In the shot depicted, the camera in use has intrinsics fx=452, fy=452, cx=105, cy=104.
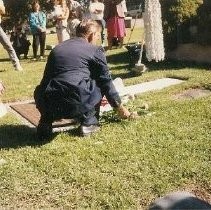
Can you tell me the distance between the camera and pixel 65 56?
18.5ft

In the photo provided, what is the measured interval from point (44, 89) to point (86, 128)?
0.72 meters

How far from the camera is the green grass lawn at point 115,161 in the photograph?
13.6 ft

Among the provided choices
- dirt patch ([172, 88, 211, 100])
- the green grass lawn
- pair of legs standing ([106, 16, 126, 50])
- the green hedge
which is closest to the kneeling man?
the green grass lawn

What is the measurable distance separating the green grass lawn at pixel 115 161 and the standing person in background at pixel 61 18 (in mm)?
6825

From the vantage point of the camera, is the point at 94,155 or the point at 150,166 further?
the point at 94,155

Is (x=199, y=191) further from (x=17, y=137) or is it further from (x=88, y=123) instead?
(x=17, y=137)

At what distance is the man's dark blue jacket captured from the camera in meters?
5.50

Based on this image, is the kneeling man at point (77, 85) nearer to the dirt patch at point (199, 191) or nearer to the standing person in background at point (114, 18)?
the dirt patch at point (199, 191)

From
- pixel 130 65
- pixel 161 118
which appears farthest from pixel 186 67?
pixel 161 118

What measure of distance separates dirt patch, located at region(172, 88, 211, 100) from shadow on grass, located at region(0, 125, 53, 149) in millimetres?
2614

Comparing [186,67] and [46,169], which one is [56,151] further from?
[186,67]

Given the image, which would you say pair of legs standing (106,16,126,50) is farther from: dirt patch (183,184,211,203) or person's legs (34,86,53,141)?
dirt patch (183,184,211,203)

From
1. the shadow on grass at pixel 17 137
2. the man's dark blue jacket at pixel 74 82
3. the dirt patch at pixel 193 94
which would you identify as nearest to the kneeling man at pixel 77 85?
the man's dark blue jacket at pixel 74 82

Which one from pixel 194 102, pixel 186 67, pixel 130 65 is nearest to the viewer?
pixel 194 102
